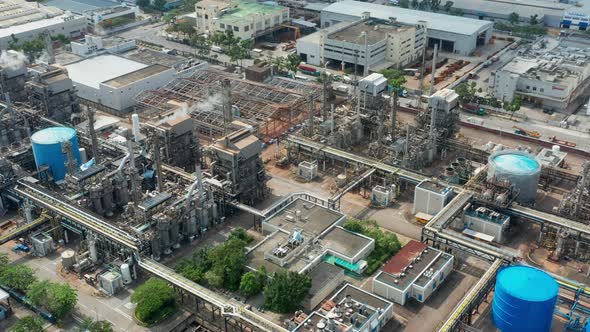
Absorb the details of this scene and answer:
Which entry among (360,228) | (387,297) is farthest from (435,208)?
(387,297)

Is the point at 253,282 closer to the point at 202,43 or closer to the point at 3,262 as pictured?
the point at 3,262

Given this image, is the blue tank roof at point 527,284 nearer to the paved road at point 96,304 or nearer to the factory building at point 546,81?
the paved road at point 96,304

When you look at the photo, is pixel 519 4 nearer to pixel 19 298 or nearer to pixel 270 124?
pixel 270 124

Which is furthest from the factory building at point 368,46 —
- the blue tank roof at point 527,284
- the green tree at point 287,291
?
the blue tank roof at point 527,284

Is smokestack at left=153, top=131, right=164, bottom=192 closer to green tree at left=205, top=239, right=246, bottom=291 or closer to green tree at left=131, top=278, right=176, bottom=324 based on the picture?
green tree at left=205, top=239, right=246, bottom=291

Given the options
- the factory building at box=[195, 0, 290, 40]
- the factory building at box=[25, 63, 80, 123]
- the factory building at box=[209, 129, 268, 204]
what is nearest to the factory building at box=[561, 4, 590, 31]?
the factory building at box=[195, 0, 290, 40]

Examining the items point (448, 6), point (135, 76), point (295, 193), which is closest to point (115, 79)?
point (135, 76)
